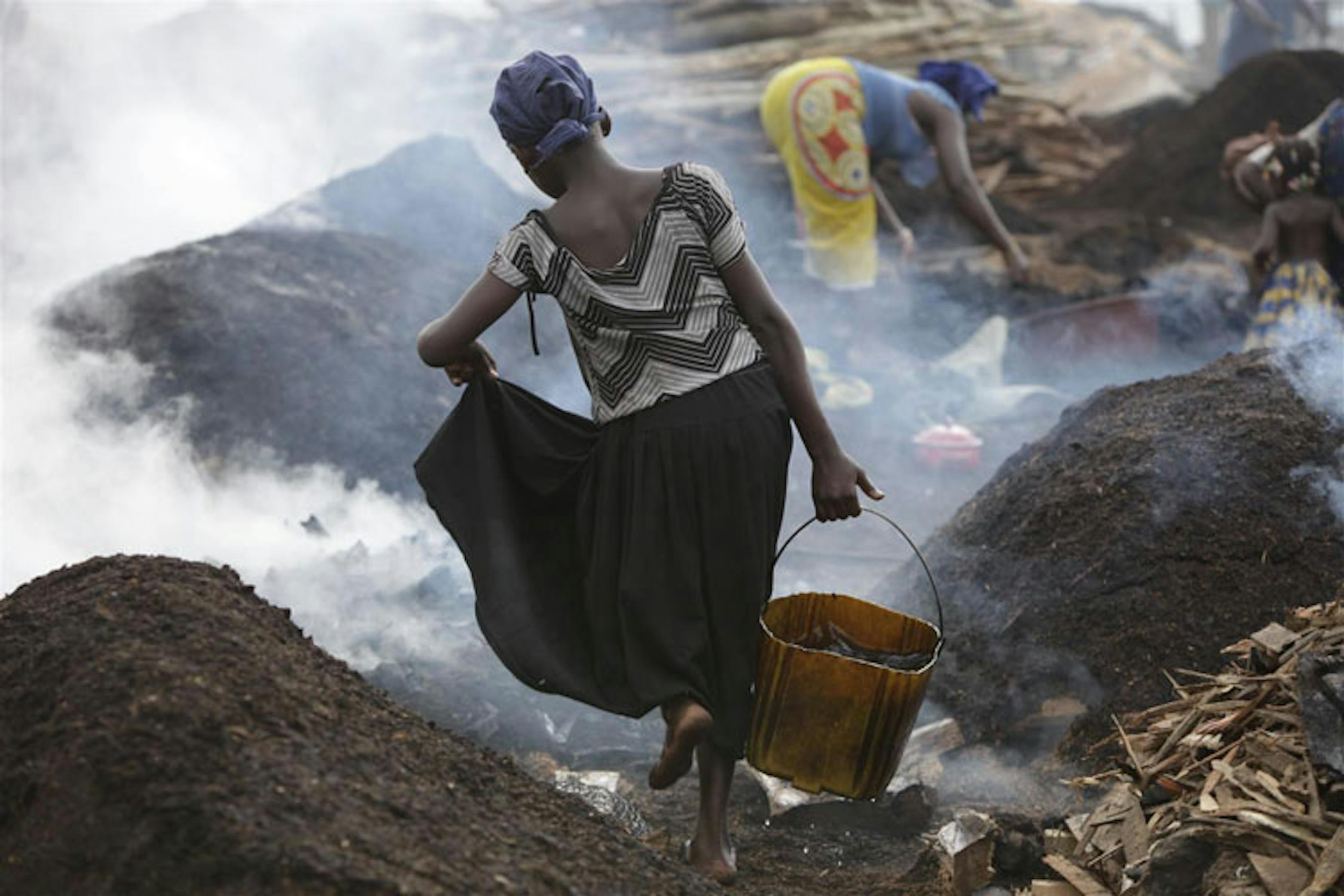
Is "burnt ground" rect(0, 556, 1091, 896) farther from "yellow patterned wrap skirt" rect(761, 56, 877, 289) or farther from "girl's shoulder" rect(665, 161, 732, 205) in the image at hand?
"yellow patterned wrap skirt" rect(761, 56, 877, 289)

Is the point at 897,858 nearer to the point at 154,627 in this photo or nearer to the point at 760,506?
the point at 760,506

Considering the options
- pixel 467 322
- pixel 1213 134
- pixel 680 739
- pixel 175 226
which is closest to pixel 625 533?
pixel 680 739

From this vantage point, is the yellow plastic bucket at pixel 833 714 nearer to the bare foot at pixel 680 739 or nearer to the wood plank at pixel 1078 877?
the bare foot at pixel 680 739

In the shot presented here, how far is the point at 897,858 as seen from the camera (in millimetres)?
3773

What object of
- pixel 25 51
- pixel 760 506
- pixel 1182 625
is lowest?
pixel 1182 625

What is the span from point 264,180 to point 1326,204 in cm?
767

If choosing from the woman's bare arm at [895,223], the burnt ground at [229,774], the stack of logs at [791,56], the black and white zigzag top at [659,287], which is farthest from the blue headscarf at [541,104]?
the stack of logs at [791,56]

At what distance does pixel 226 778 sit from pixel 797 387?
1.62 meters

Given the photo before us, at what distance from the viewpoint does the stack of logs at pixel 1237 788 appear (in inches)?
102

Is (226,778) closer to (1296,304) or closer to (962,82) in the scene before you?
(1296,304)

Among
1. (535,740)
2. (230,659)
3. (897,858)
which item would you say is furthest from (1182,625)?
(230,659)

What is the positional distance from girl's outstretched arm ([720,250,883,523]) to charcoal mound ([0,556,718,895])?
0.96 m

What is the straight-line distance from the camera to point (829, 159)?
27.3 feet

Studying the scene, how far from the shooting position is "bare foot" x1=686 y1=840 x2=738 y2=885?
3.40m
